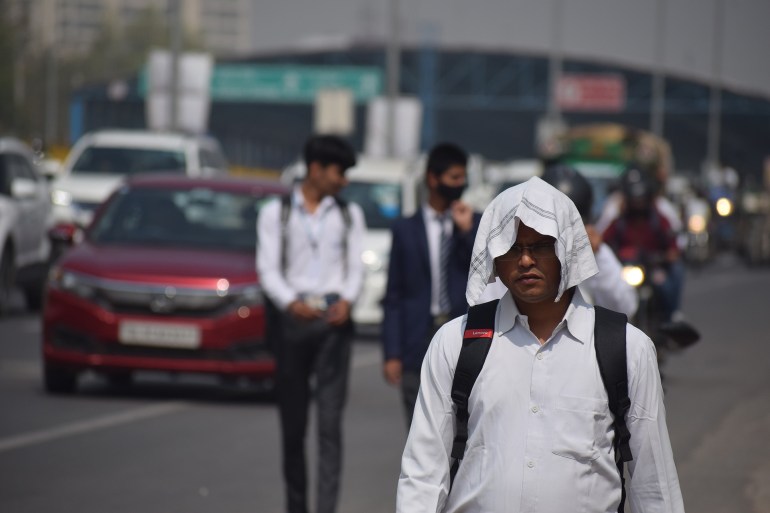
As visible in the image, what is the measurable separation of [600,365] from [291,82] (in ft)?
264

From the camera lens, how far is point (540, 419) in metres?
3.95

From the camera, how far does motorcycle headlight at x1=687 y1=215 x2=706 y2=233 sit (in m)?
39.8

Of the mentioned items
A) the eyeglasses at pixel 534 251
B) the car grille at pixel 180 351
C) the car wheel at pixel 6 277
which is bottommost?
the car wheel at pixel 6 277

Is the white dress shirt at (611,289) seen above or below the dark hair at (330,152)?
below

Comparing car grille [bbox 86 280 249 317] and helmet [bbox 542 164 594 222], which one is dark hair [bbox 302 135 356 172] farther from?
car grille [bbox 86 280 249 317]

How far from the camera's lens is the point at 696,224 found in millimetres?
40406

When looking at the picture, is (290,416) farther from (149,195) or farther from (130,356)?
(149,195)

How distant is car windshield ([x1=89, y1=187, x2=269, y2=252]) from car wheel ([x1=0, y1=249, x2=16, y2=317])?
6.52 meters

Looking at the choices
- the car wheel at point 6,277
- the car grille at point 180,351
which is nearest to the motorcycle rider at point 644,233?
the car grille at point 180,351

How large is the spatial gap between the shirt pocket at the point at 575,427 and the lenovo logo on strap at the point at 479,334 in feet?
0.68

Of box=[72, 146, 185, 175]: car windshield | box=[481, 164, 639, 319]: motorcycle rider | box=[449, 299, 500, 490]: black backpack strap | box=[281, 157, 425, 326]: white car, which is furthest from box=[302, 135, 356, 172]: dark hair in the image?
box=[72, 146, 185, 175]: car windshield


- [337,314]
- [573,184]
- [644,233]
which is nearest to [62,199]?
[644,233]

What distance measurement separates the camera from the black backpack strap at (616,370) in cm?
397

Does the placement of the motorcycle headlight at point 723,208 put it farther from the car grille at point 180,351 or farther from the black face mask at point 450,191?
the car grille at point 180,351
